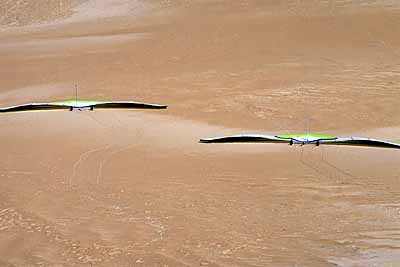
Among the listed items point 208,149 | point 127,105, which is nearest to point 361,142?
point 208,149

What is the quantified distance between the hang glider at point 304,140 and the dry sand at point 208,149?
16 centimetres

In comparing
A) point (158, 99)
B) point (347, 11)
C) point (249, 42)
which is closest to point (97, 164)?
point (158, 99)

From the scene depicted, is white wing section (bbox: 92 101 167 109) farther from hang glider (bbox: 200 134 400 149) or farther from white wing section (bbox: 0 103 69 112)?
hang glider (bbox: 200 134 400 149)

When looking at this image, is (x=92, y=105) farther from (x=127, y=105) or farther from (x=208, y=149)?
(x=208, y=149)

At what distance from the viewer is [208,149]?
8.35m

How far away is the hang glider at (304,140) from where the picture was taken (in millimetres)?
8258

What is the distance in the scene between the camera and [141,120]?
982 cm

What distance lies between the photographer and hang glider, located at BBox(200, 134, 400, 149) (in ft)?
27.1

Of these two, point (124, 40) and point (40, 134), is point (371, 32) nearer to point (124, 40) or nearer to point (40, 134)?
point (124, 40)

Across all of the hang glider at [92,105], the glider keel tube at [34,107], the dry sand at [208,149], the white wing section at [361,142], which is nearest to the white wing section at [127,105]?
the hang glider at [92,105]

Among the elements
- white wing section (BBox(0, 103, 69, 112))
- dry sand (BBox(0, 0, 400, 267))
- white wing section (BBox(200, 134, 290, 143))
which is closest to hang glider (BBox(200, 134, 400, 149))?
white wing section (BBox(200, 134, 290, 143))

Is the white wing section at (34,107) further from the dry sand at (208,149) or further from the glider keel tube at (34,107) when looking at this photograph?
the dry sand at (208,149)

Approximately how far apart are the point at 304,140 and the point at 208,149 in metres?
1.03

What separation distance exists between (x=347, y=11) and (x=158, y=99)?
811cm
